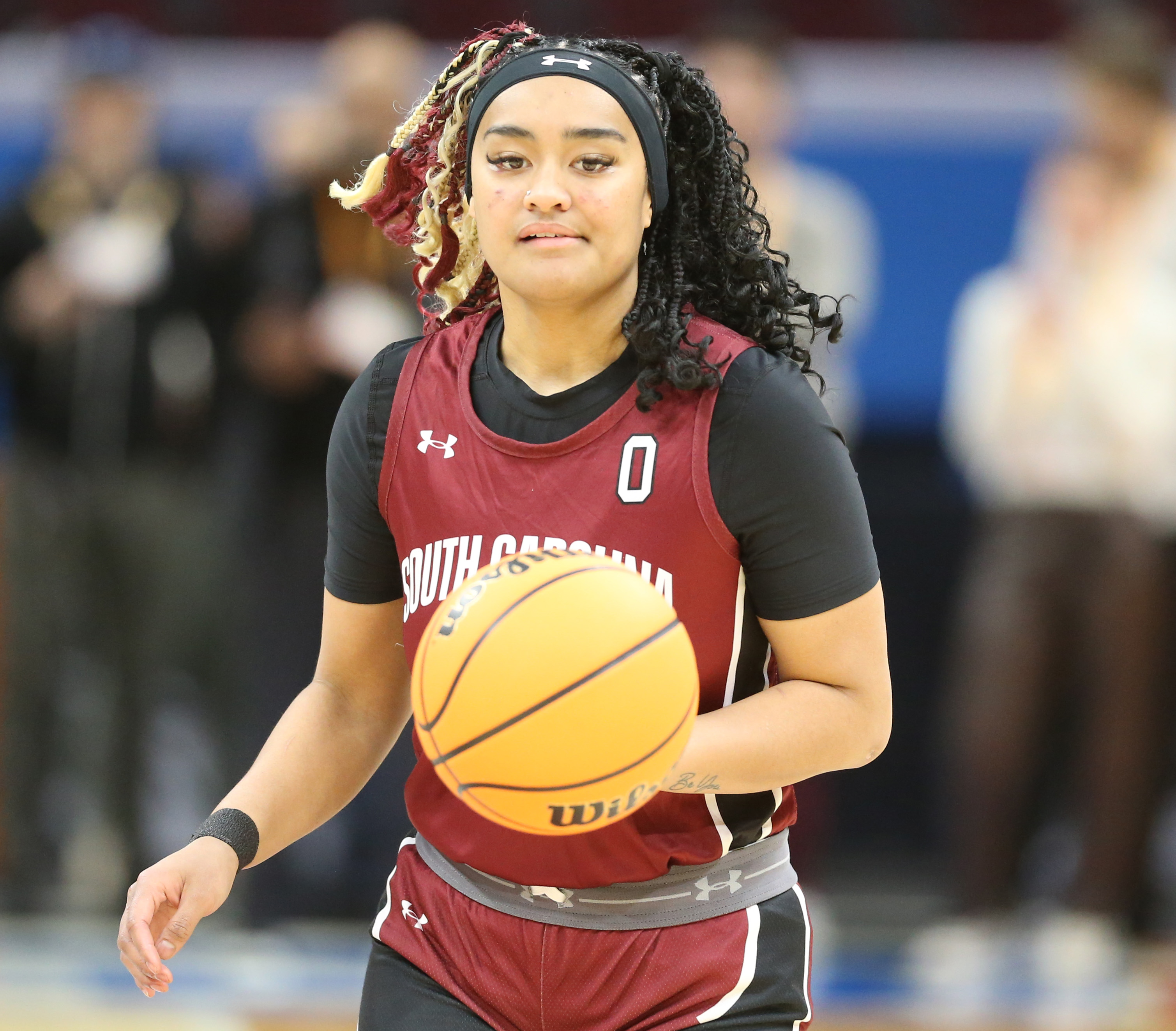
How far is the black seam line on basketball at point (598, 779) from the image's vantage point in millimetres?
2238

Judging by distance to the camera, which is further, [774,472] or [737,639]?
[737,639]

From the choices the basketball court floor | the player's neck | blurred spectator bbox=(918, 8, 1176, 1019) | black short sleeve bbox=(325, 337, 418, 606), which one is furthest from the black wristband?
blurred spectator bbox=(918, 8, 1176, 1019)

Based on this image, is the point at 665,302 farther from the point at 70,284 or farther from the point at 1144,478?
the point at 70,284

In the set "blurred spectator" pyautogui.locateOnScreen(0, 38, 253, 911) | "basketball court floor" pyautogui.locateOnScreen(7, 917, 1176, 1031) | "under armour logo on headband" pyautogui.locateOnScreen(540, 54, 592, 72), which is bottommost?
"basketball court floor" pyautogui.locateOnScreen(7, 917, 1176, 1031)

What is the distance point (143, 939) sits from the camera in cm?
251

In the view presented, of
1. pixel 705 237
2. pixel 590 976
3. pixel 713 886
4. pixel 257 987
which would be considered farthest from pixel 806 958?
pixel 257 987

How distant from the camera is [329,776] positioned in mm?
2859

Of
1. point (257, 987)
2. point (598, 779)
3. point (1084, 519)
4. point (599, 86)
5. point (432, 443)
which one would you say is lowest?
point (257, 987)

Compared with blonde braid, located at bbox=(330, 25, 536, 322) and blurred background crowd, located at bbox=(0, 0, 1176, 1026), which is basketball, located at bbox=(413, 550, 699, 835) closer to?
blonde braid, located at bbox=(330, 25, 536, 322)

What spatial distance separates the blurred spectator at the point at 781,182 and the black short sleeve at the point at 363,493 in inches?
108

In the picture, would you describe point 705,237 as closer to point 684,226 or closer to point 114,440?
point 684,226

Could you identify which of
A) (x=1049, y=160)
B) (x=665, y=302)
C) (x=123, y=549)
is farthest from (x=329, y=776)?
(x=1049, y=160)

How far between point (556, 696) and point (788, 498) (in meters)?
0.51

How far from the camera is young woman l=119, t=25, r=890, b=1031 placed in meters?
2.57
